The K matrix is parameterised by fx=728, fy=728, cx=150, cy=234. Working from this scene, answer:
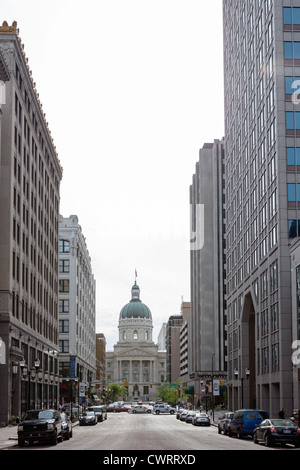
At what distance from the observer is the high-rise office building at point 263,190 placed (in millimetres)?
65500

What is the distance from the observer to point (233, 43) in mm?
95312

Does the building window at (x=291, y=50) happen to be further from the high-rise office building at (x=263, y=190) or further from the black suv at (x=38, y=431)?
the black suv at (x=38, y=431)

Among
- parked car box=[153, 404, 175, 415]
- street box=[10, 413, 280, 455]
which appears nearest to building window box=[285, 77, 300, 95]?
street box=[10, 413, 280, 455]

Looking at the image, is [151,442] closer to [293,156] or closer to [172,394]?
[293,156]

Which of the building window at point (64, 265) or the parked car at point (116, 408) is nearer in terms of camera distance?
the building window at point (64, 265)

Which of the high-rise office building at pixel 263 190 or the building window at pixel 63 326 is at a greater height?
the high-rise office building at pixel 263 190

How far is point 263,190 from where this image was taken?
73.9m

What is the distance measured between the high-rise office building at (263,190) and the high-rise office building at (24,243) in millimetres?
20867

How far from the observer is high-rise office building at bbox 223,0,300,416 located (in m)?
65.5

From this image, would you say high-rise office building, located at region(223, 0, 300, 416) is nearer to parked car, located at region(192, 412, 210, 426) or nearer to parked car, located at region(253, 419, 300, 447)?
parked car, located at region(192, 412, 210, 426)

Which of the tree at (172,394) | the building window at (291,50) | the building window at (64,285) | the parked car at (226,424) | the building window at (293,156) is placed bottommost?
the tree at (172,394)

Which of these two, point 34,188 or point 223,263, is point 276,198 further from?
point 223,263

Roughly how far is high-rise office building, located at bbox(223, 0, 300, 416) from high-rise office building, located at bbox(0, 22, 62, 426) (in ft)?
68.5
